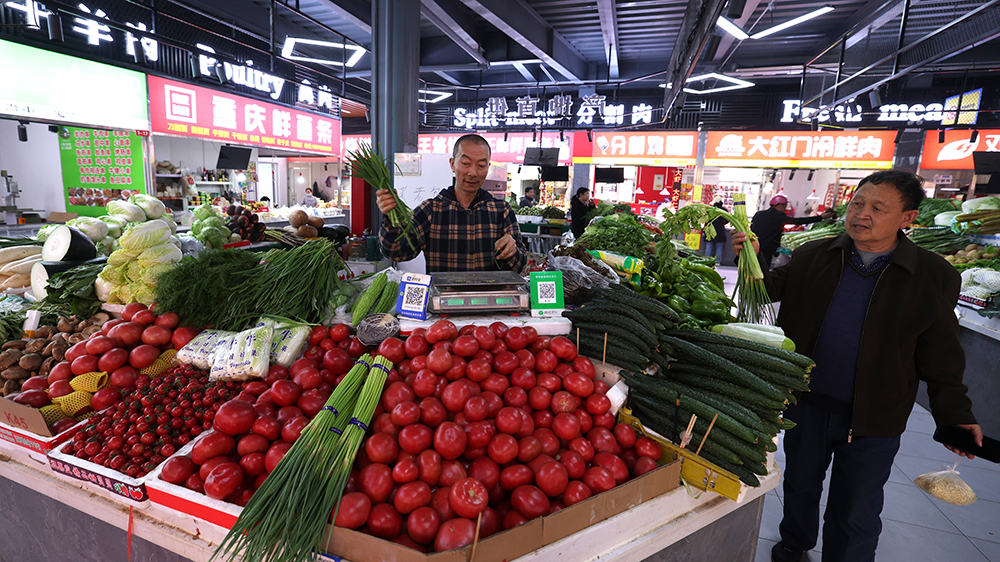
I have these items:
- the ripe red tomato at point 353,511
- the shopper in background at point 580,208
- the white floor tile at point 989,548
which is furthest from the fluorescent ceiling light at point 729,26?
the shopper in background at point 580,208

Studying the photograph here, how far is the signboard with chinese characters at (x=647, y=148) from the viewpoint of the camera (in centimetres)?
1223

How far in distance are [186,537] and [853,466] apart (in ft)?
8.73

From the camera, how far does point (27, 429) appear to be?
181 cm

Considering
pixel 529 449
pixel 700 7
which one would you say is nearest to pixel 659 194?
pixel 700 7

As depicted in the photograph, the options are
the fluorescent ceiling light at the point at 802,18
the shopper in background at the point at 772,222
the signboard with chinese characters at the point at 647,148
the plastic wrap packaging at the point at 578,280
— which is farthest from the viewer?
the signboard with chinese characters at the point at 647,148

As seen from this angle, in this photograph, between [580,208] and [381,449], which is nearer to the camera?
[381,449]

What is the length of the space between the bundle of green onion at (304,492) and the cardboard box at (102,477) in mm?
393

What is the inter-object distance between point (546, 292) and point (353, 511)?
1213 millimetres

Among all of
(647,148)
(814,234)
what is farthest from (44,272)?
(647,148)

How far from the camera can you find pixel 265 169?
1586cm

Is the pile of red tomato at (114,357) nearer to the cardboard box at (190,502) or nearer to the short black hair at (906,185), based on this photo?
the cardboard box at (190,502)

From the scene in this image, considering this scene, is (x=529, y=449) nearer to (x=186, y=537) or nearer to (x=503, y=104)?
(x=186, y=537)

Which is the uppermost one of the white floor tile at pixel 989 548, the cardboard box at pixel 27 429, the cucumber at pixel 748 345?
the cucumber at pixel 748 345

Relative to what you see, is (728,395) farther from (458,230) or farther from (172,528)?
(172,528)
